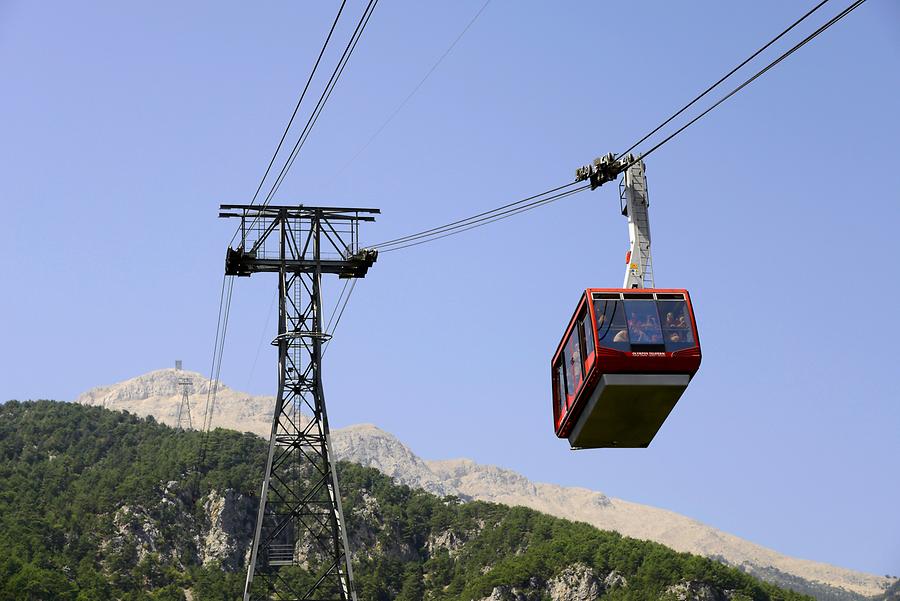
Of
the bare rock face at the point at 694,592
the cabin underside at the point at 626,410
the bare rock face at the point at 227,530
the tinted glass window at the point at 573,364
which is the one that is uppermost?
the bare rock face at the point at 227,530

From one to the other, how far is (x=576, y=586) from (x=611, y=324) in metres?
135

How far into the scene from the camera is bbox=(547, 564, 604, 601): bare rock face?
528 ft

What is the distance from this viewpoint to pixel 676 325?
3109cm

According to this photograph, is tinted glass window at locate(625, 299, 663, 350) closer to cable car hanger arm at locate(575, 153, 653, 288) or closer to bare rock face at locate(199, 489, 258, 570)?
cable car hanger arm at locate(575, 153, 653, 288)

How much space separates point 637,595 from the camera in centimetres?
15775

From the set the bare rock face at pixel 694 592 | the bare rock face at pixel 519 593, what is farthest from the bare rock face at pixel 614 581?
the bare rock face at pixel 519 593

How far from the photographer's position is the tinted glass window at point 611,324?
30500 millimetres

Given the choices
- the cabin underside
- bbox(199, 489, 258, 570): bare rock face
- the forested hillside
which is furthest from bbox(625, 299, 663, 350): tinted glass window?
bbox(199, 489, 258, 570): bare rock face

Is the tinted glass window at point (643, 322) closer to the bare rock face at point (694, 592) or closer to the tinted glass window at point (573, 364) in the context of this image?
the tinted glass window at point (573, 364)

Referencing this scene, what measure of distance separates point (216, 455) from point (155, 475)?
35.7 ft

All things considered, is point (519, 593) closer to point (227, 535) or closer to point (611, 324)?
point (227, 535)

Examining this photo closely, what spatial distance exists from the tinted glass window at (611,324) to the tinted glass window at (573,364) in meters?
1.34

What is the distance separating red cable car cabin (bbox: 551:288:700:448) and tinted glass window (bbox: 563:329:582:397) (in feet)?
0.08

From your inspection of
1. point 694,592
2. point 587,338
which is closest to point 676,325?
point 587,338
